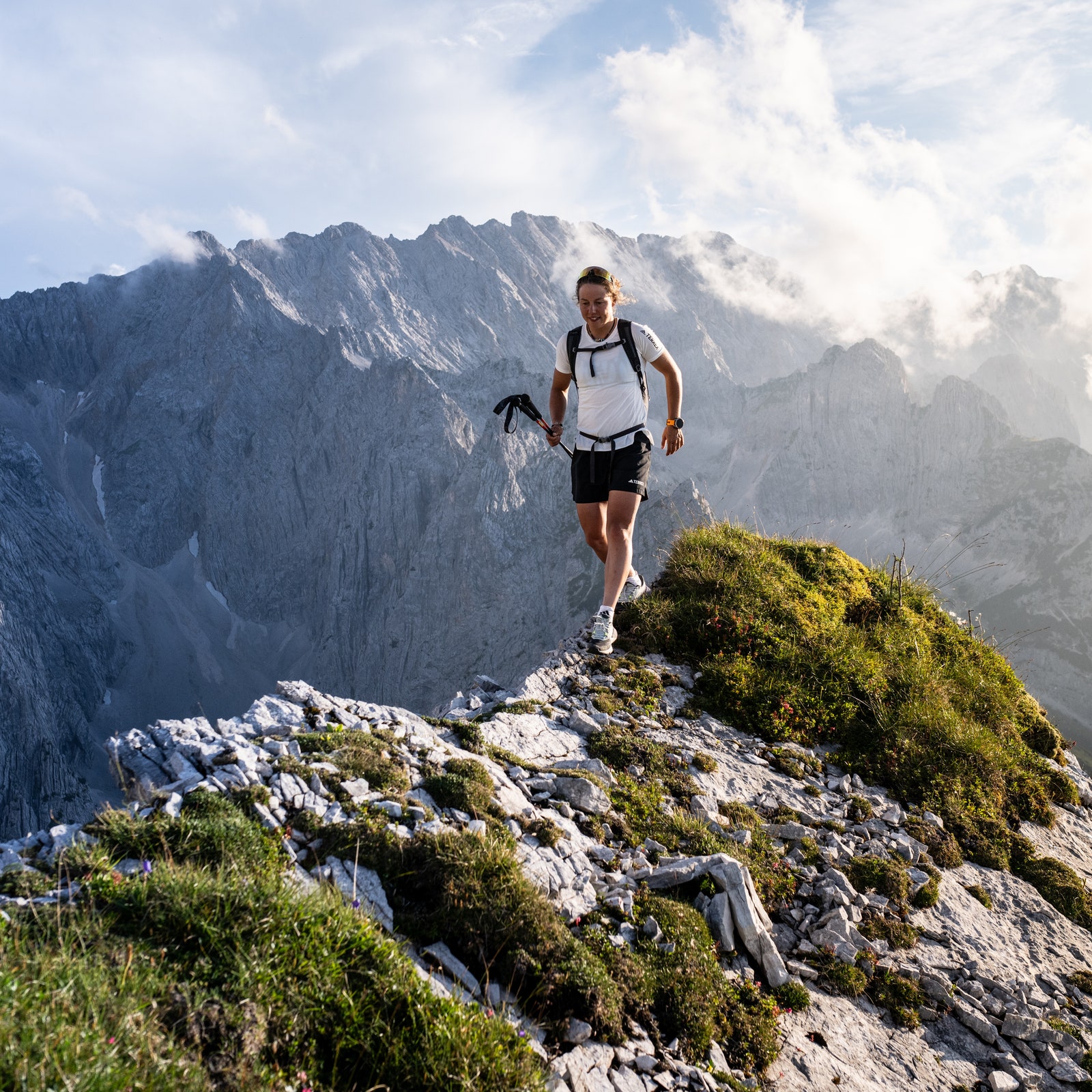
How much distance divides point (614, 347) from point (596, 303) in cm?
56

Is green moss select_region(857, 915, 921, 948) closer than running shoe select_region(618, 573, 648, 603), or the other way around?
green moss select_region(857, 915, 921, 948)

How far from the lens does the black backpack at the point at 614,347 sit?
7.89 metres

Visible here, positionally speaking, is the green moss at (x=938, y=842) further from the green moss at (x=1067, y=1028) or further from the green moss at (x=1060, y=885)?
the green moss at (x=1067, y=1028)

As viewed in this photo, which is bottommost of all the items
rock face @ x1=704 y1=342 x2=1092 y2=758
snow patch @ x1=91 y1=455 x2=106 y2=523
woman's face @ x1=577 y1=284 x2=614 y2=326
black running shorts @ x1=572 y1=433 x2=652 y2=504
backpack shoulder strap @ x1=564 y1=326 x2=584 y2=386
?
snow patch @ x1=91 y1=455 x2=106 y2=523

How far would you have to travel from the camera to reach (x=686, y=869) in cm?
493

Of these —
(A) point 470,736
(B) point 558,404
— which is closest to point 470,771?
(A) point 470,736

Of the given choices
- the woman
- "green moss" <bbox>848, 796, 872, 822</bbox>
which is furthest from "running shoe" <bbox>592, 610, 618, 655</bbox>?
"green moss" <bbox>848, 796, 872, 822</bbox>

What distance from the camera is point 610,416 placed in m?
8.19

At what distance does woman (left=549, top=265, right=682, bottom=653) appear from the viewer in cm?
790

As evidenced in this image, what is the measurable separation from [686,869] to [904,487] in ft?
631

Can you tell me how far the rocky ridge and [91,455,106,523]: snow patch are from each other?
647ft

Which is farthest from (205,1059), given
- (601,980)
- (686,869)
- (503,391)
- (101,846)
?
(503,391)

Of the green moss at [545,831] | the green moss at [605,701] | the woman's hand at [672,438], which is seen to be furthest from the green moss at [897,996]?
the woman's hand at [672,438]

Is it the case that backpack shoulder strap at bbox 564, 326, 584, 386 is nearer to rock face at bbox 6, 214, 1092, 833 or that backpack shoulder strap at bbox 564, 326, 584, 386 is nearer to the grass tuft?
the grass tuft
